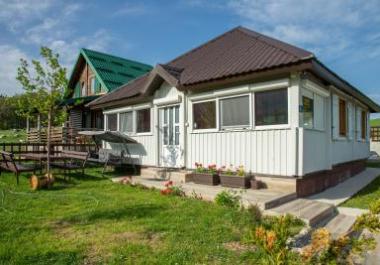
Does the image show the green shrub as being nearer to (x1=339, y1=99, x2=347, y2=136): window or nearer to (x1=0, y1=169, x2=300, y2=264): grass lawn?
(x1=0, y1=169, x2=300, y2=264): grass lawn

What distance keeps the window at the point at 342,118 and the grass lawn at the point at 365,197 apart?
2015mm

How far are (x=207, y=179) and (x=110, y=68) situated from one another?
1630cm

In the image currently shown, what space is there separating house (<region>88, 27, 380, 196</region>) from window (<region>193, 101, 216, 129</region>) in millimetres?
30

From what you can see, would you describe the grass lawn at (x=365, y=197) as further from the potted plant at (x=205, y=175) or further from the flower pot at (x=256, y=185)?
the potted plant at (x=205, y=175)

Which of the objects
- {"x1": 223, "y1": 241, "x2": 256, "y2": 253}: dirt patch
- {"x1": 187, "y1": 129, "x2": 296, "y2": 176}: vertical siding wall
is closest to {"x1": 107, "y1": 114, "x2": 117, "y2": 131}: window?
{"x1": 187, "y1": 129, "x2": 296, "y2": 176}: vertical siding wall

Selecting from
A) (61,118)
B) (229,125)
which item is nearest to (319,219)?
(229,125)

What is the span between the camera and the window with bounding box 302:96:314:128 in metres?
8.25

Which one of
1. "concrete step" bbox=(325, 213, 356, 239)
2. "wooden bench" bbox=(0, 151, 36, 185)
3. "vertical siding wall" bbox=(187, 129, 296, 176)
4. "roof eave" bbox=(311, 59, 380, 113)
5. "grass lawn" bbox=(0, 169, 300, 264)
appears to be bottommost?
"concrete step" bbox=(325, 213, 356, 239)

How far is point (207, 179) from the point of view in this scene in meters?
8.93

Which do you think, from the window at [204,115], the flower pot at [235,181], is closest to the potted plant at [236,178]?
the flower pot at [235,181]

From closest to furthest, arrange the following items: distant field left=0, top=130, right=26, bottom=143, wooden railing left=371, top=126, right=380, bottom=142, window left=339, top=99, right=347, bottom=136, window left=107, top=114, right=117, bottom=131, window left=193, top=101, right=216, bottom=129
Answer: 1. window left=193, top=101, right=216, bottom=129
2. window left=339, top=99, right=347, bottom=136
3. window left=107, top=114, right=117, bottom=131
4. wooden railing left=371, top=126, right=380, bottom=142
5. distant field left=0, top=130, right=26, bottom=143

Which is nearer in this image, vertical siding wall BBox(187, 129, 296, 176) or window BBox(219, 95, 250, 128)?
vertical siding wall BBox(187, 129, 296, 176)

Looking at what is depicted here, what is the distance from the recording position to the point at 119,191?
8.53 meters

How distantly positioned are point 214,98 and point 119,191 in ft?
12.4
